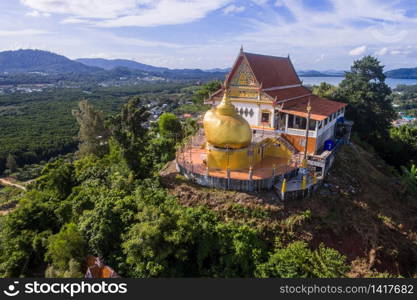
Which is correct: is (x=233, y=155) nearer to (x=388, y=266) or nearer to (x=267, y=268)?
(x=267, y=268)

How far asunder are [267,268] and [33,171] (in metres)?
52.9

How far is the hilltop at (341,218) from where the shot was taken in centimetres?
1469

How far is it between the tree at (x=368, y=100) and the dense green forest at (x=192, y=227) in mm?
10543

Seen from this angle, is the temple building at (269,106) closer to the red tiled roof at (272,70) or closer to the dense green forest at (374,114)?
the red tiled roof at (272,70)

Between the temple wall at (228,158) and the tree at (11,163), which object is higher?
the temple wall at (228,158)

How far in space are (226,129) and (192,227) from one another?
698 cm

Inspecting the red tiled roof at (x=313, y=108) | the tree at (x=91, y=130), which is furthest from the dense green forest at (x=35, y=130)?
the red tiled roof at (x=313, y=108)

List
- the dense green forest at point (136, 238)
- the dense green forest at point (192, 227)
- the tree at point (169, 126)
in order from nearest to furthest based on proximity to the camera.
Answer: the dense green forest at point (136, 238), the dense green forest at point (192, 227), the tree at point (169, 126)

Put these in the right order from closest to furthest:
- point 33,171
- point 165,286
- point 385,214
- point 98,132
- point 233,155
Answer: point 165,286
point 385,214
point 233,155
point 98,132
point 33,171

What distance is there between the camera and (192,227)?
44.7ft

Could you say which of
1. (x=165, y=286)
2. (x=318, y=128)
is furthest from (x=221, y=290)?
(x=318, y=128)

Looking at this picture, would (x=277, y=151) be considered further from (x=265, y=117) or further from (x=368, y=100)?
(x=368, y=100)

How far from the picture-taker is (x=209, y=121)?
1870cm

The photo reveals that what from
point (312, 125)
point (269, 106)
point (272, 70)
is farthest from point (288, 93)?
point (312, 125)
